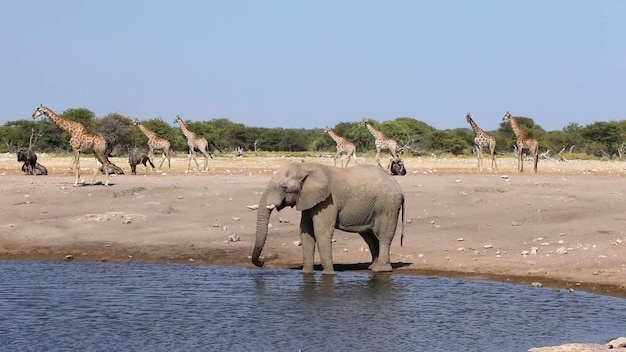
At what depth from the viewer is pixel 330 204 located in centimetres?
1681

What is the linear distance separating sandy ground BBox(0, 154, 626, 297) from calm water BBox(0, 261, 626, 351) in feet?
4.72

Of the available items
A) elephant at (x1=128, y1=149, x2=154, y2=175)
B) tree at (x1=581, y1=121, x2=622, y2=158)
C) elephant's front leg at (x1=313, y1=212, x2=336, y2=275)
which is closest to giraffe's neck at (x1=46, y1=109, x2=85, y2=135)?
elephant at (x1=128, y1=149, x2=154, y2=175)

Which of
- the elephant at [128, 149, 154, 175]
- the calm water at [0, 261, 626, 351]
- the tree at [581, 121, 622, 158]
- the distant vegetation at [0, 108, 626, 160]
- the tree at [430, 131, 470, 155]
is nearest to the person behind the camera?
the calm water at [0, 261, 626, 351]

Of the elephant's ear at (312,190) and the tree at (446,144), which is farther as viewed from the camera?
the tree at (446,144)

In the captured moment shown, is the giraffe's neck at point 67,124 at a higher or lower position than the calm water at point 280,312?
higher

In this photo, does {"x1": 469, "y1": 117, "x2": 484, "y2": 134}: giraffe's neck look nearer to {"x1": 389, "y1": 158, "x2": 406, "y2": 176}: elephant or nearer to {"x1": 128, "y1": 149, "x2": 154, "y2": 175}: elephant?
{"x1": 389, "y1": 158, "x2": 406, "y2": 176}: elephant

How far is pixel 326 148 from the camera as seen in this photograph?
8444 cm

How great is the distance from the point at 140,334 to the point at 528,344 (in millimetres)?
4643

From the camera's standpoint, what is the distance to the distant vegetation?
60125 millimetres

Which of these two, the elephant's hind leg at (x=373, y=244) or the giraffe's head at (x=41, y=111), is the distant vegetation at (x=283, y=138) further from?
the elephant's hind leg at (x=373, y=244)

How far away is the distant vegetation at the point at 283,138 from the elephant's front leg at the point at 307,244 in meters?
38.2

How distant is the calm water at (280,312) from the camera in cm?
1145

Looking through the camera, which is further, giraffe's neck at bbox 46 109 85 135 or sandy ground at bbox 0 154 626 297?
giraffe's neck at bbox 46 109 85 135

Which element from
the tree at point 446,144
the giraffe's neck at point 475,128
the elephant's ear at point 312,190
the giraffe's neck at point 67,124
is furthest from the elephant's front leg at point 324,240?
the tree at point 446,144
